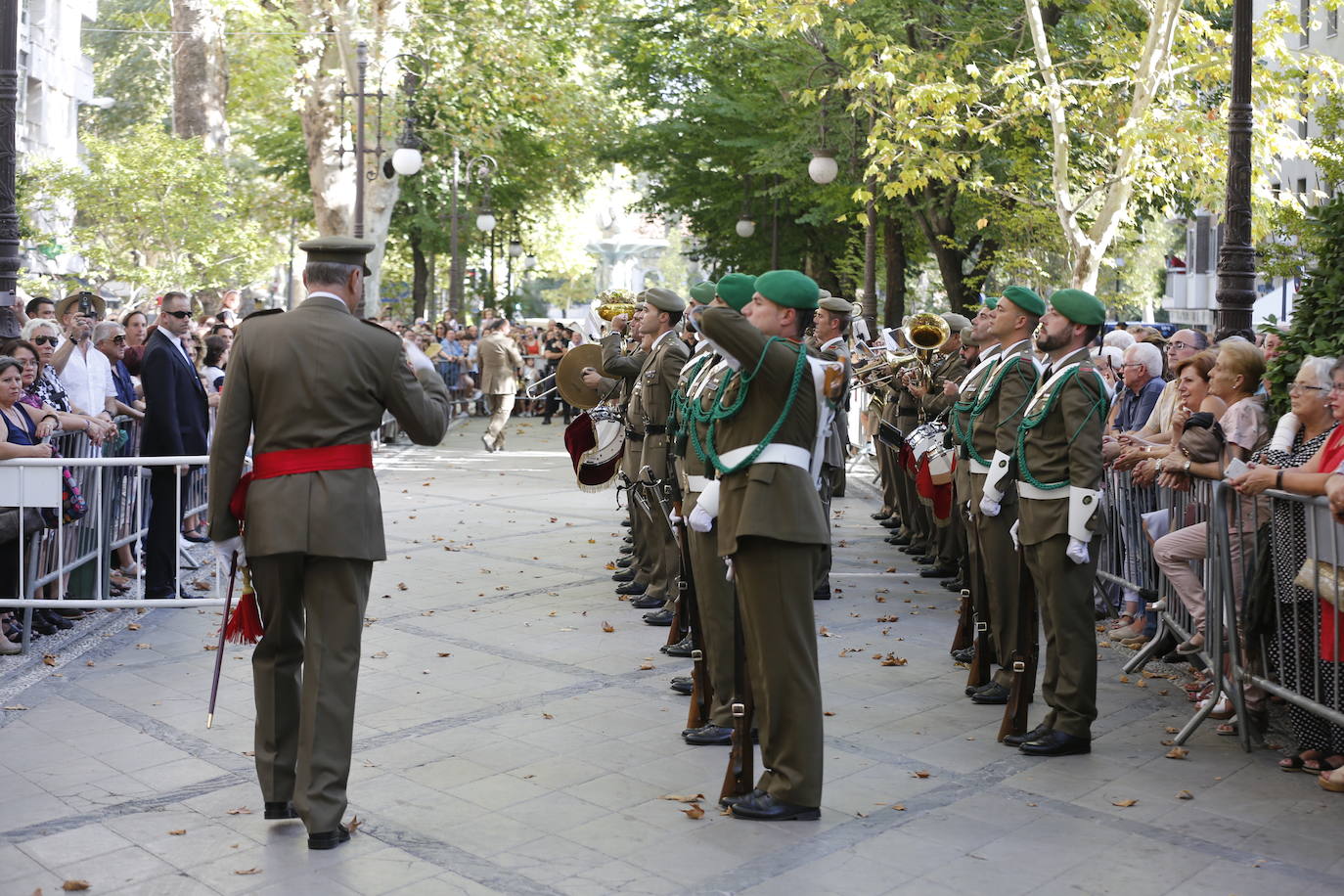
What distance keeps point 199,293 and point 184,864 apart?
1310 inches

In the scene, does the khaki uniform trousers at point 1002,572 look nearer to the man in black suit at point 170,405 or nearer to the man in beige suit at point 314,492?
A: the man in beige suit at point 314,492

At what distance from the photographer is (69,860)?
5324 millimetres

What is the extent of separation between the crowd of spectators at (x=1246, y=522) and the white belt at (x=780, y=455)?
2014mm

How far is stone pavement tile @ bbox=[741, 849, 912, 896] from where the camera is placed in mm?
5133

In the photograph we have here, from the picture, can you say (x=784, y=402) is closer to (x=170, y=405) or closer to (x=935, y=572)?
(x=170, y=405)

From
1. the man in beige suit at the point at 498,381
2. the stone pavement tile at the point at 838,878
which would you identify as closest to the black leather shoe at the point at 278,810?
the stone pavement tile at the point at 838,878

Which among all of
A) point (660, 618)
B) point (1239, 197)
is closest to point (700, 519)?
point (660, 618)

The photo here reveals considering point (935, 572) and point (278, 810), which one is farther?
point (935, 572)

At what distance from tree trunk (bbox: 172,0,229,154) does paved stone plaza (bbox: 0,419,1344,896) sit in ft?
86.9

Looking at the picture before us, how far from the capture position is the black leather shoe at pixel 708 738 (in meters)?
7.00

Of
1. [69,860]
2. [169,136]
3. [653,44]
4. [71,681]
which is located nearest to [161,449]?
[71,681]

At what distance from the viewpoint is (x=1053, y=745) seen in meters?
6.86

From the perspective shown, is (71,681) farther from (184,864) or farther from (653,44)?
(653,44)

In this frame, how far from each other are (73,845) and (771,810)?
247 cm
